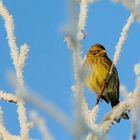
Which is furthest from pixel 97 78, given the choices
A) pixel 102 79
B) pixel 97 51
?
pixel 97 51

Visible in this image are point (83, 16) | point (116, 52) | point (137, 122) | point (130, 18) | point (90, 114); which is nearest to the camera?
point (137, 122)

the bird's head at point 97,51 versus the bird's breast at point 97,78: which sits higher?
the bird's head at point 97,51

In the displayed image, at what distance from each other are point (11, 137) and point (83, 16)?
35.0 inches

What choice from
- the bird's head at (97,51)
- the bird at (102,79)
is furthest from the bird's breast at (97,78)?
the bird's head at (97,51)

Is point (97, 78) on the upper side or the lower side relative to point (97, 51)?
lower

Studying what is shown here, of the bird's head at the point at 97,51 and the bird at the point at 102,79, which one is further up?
the bird's head at the point at 97,51

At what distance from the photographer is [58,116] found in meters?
0.94

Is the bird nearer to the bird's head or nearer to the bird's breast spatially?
the bird's breast

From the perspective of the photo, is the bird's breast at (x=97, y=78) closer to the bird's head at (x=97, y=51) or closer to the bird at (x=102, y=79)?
the bird at (x=102, y=79)

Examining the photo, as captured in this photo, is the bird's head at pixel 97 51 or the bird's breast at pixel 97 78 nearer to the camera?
the bird's breast at pixel 97 78

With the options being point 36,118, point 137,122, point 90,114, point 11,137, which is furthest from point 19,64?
point 137,122

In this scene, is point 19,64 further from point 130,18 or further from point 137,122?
point 137,122

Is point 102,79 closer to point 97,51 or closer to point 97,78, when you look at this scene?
point 97,78

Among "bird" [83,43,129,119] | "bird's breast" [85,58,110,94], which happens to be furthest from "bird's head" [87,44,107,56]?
"bird's breast" [85,58,110,94]
